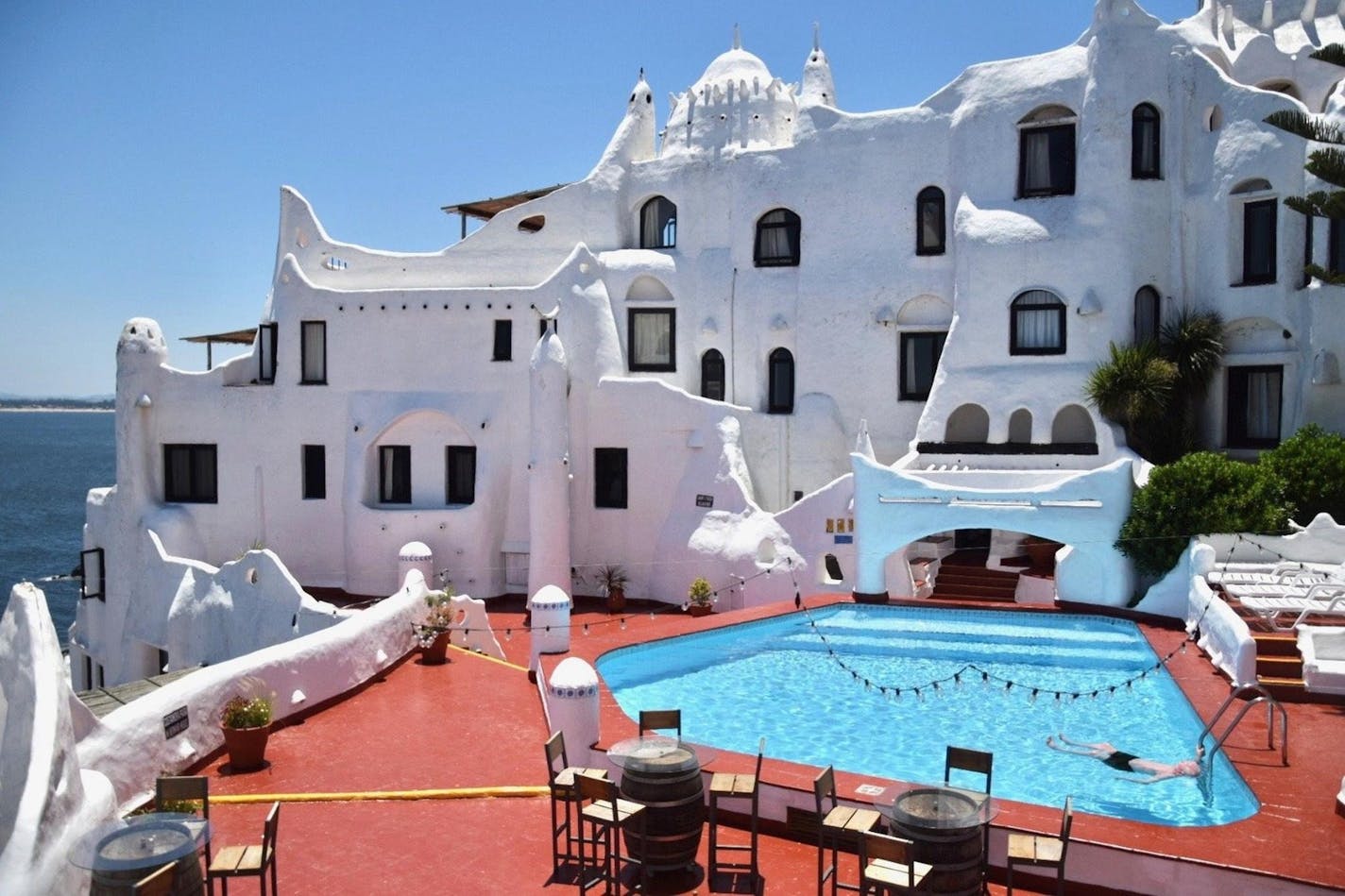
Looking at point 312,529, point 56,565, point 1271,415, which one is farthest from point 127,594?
point 56,565

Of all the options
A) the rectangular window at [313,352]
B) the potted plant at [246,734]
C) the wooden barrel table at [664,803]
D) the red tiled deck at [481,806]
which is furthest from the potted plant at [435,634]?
the rectangular window at [313,352]

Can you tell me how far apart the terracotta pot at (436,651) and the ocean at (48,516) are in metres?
5.78

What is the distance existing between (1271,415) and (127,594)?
90.3ft

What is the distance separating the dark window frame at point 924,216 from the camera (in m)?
26.4

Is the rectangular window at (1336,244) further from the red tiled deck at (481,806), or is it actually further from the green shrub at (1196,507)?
the red tiled deck at (481,806)

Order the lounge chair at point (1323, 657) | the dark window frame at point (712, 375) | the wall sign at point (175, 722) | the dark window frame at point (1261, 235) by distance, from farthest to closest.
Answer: the dark window frame at point (712, 375) → the dark window frame at point (1261, 235) → the lounge chair at point (1323, 657) → the wall sign at point (175, 722)

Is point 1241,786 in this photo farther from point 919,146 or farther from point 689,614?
point 919,146

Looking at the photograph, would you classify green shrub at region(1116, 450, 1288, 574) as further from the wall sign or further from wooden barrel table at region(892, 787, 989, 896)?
the wall sign

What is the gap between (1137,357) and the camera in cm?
2261

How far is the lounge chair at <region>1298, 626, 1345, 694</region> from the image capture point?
13.4m

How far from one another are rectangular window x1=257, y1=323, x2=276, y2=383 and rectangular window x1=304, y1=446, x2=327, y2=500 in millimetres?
2433

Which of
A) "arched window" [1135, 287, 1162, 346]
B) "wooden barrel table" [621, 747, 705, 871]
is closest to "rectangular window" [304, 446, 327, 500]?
"arched window" [1135, 287, 1162, 346]

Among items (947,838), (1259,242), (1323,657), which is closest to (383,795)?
(947,838)

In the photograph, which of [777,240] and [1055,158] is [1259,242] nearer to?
[1055,158]
